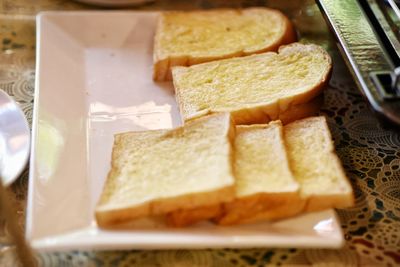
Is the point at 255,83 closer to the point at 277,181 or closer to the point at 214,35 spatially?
the point at 214,35

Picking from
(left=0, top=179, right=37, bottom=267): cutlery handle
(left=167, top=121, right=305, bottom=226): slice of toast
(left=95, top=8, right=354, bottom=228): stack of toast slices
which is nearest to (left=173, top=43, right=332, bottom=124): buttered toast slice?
(left=95, top=8, right=354, bottom=228): stack of toast slices

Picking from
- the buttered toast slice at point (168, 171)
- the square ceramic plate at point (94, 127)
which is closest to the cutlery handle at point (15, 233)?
the square ceramic plate at point (94, 127)

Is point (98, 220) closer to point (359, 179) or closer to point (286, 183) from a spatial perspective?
point (286, 183)

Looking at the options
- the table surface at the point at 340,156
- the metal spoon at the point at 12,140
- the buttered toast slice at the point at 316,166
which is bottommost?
the table surface at the point at 340,156

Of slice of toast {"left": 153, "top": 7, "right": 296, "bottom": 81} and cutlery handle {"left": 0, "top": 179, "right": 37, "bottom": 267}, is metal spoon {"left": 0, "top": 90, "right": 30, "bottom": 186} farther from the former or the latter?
slice of toast {"left": 153, "top": 7, "right": 296, "bottom": 81}

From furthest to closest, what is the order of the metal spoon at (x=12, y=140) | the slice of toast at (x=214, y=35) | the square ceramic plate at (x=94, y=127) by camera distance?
1. the slice of toast at (x=214, y=35)
2. the metal spoon at (x=12, y=140)
3. the square ceramic plate at (x=94, y=127)

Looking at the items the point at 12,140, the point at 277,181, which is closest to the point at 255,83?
the point at 277,181

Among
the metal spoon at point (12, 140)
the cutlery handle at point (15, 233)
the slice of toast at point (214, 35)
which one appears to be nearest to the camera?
the cutlery handle at point (15, 233)

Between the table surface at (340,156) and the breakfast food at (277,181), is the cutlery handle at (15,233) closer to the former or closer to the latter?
the table surface at (340,156)
